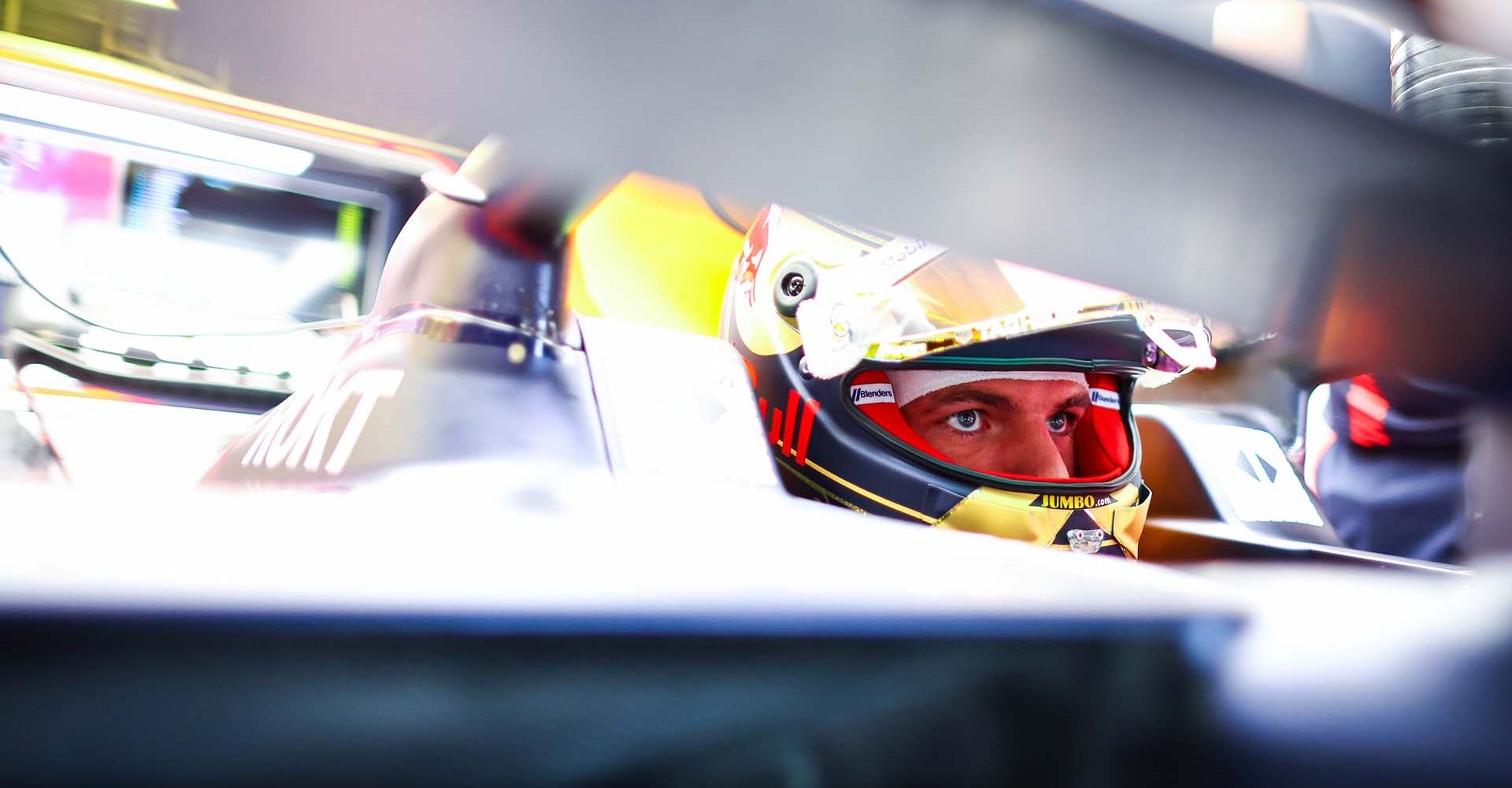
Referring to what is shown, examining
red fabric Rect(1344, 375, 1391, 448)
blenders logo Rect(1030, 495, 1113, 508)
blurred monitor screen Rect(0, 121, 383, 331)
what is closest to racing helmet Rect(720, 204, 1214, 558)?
blenders logo Rect(1030, 495, 1113, 508)

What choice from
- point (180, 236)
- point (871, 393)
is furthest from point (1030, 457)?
point (180, 236)

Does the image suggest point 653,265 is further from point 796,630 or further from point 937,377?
point 796,630

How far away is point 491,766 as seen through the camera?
0.53ft

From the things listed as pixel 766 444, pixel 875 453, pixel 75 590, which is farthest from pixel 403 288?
pixel 75 590

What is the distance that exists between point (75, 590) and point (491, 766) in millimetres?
65

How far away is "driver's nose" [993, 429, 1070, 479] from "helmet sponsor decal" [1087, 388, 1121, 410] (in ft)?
0.61

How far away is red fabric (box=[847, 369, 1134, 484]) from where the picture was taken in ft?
3.88

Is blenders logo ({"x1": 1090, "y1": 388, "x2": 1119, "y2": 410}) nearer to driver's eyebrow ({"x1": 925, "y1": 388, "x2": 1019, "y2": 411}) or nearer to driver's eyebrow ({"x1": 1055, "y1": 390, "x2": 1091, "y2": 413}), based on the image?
driver's eyebrow ({"x1": 1055, "y1": 390, "x2": 1091, "y2": 413})

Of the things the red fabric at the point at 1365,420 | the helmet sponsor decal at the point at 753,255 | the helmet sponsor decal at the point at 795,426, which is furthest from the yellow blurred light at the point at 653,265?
the red fabric at the point at 1365,420

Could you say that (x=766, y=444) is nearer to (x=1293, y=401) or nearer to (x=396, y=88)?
(x=396, y=88)

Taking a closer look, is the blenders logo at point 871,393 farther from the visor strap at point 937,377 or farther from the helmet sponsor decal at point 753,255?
the helmet sponsor decal at point 753,255

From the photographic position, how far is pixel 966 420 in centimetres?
126

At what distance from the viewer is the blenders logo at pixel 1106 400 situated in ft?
4.61

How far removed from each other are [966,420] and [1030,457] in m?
0.09
